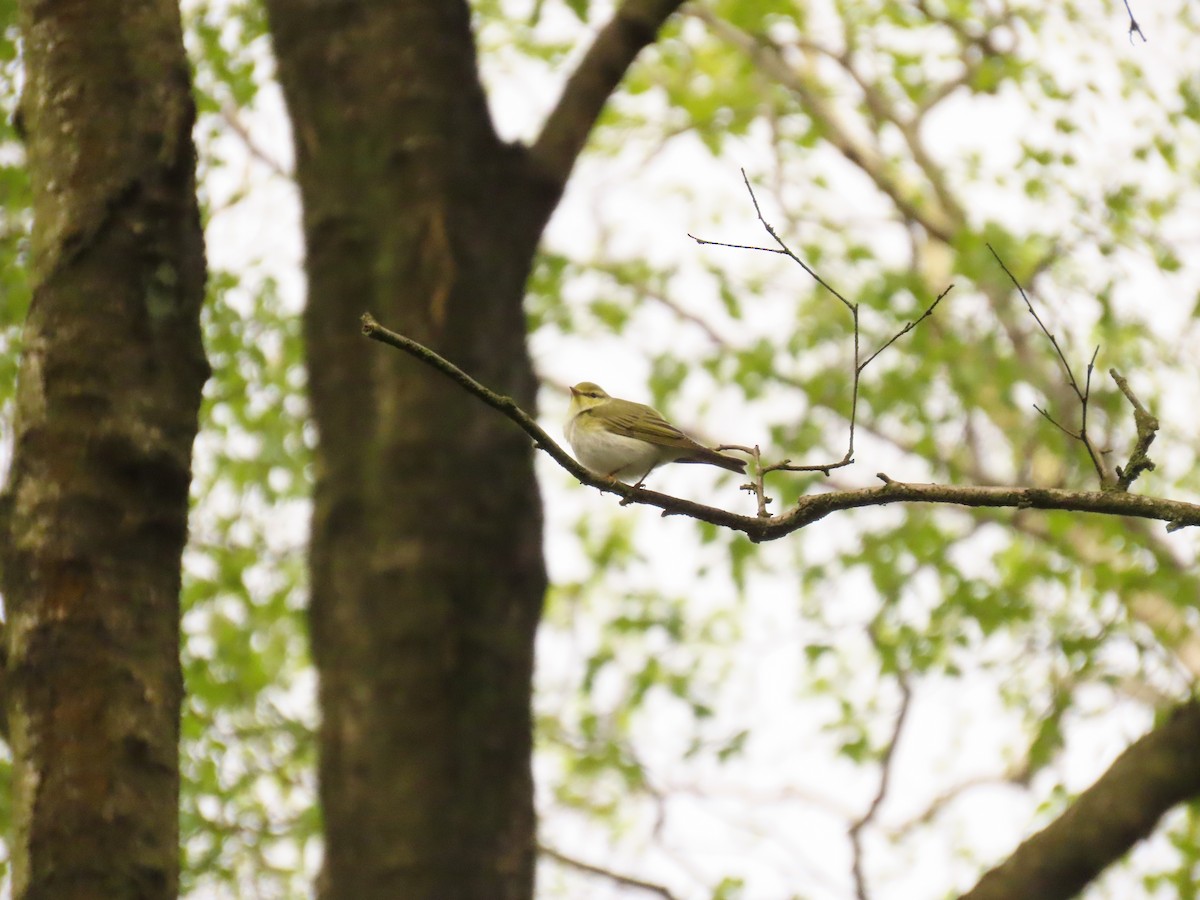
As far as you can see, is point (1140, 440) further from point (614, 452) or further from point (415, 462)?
point (415, 462)

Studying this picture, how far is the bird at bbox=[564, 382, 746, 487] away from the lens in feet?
13.1

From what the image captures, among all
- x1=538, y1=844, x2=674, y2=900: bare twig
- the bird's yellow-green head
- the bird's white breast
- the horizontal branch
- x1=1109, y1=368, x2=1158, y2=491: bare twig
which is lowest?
x1=538, y1=844, x2=674, y2=900: bare twig

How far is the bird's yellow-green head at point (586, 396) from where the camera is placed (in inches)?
189

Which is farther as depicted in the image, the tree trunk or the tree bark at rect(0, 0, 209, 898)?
the tree trunk

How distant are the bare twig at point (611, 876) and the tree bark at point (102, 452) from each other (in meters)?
2.79

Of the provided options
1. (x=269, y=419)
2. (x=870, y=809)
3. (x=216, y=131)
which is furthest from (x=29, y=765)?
(x=269, y=419)

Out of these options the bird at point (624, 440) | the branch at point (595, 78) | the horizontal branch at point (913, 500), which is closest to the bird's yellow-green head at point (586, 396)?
the bird at point (624, 440)

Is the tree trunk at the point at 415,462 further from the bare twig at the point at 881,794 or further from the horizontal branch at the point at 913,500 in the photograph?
the horizontal branch at the point at 913,500

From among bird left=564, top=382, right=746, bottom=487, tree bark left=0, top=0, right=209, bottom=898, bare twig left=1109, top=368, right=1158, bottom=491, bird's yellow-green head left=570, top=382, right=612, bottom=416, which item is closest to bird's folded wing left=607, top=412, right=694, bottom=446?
bird left=564, top=382, right=746, bottom=487

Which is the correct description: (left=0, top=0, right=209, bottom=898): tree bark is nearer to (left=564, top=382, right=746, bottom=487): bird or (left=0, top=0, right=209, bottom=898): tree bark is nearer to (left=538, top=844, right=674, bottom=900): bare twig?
(left=564, top=382, right=746, bottom=487): bird

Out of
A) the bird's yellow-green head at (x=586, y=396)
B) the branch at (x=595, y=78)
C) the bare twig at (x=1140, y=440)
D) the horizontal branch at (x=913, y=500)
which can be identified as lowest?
the horizontal branch at (x=913, y=500)

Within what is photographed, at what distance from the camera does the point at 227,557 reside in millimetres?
7660

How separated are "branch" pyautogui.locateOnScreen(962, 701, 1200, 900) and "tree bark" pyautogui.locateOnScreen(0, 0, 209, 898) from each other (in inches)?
114

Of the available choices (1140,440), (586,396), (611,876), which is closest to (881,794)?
(611,876)
